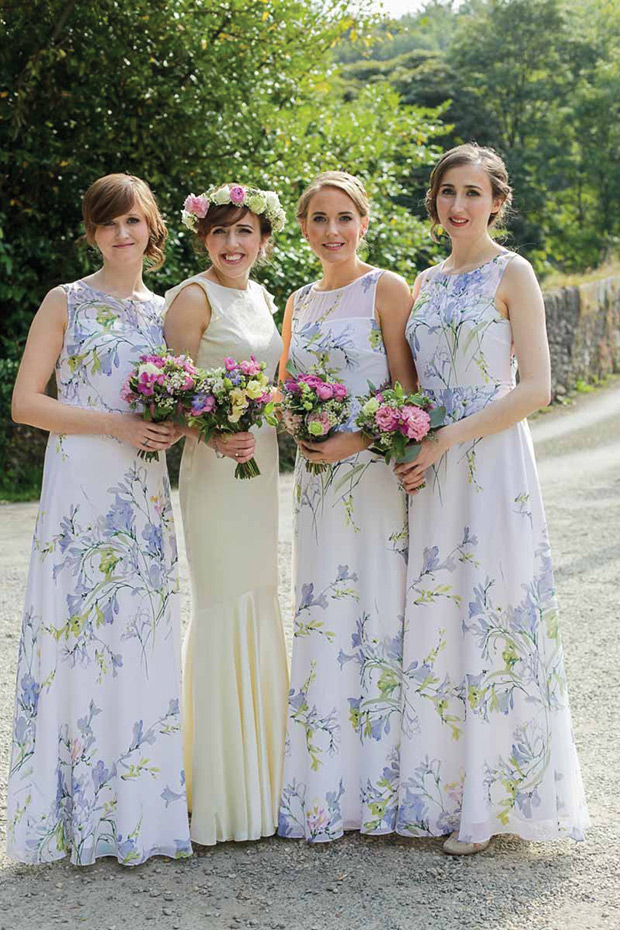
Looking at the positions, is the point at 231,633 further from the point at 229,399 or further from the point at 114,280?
the point at 114,280

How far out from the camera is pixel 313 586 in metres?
4.21

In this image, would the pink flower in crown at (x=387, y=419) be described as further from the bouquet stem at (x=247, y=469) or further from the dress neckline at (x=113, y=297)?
the dress neckline at (x=113, y=297)

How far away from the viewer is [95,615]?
13.0 ft

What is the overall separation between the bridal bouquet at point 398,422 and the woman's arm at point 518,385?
7 centimetres

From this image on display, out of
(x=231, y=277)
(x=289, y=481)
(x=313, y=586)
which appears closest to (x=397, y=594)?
(x=313, y=586)

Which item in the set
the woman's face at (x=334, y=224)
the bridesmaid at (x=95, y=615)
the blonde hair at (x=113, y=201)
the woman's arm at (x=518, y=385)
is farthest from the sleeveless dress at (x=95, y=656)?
the woman's arm at (x=518, y=385)

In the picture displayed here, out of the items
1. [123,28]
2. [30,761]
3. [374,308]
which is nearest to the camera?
[30,761]

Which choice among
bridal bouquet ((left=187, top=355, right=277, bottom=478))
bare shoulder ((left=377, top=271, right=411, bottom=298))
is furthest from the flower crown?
bridal bouquet ((left=187, top=355, right=277, bottom=478))

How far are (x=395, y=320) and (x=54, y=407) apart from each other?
135 cm

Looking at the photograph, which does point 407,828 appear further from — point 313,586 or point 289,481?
point 289,481

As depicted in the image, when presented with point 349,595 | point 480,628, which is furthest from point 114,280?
point 480,628

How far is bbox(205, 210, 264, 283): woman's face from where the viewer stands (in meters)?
4.23

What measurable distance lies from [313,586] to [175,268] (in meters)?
8.75

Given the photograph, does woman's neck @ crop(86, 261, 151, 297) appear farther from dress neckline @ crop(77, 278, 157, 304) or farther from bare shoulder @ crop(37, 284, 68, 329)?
bare shoulder @ crop(37, 284, 68, 329)
